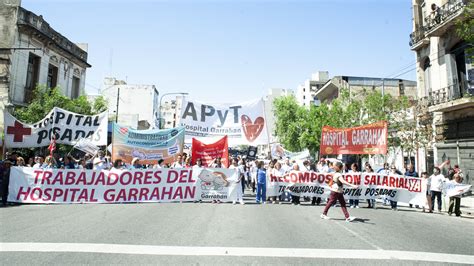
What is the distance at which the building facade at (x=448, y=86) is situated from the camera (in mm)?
19047

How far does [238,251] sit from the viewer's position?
555 cm

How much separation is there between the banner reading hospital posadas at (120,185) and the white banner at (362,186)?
6.95ft

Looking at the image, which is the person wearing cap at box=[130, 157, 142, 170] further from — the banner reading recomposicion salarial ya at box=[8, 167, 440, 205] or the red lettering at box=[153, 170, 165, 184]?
the red lettering at box=[153, 170, 165, 184]

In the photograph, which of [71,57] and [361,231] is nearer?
[361,231]

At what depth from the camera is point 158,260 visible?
4.96 m

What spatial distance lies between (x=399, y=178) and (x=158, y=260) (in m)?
10.9

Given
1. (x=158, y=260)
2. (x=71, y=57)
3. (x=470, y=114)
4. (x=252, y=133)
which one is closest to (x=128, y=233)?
(x=158, y=260)

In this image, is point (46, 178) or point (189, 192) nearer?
point (46, 178)

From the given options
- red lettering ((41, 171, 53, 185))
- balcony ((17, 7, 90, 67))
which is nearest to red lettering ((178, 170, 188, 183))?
red lettering ((41, 171, 53, 185))

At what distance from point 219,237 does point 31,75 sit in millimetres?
22653

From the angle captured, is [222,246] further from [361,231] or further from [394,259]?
[361,231]

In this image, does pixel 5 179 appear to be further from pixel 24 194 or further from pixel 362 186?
pixel 362 186

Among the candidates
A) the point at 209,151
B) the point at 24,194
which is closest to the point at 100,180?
the point at 24,194

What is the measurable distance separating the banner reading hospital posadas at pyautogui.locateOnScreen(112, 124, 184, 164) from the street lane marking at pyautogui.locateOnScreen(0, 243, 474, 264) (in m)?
7.58
